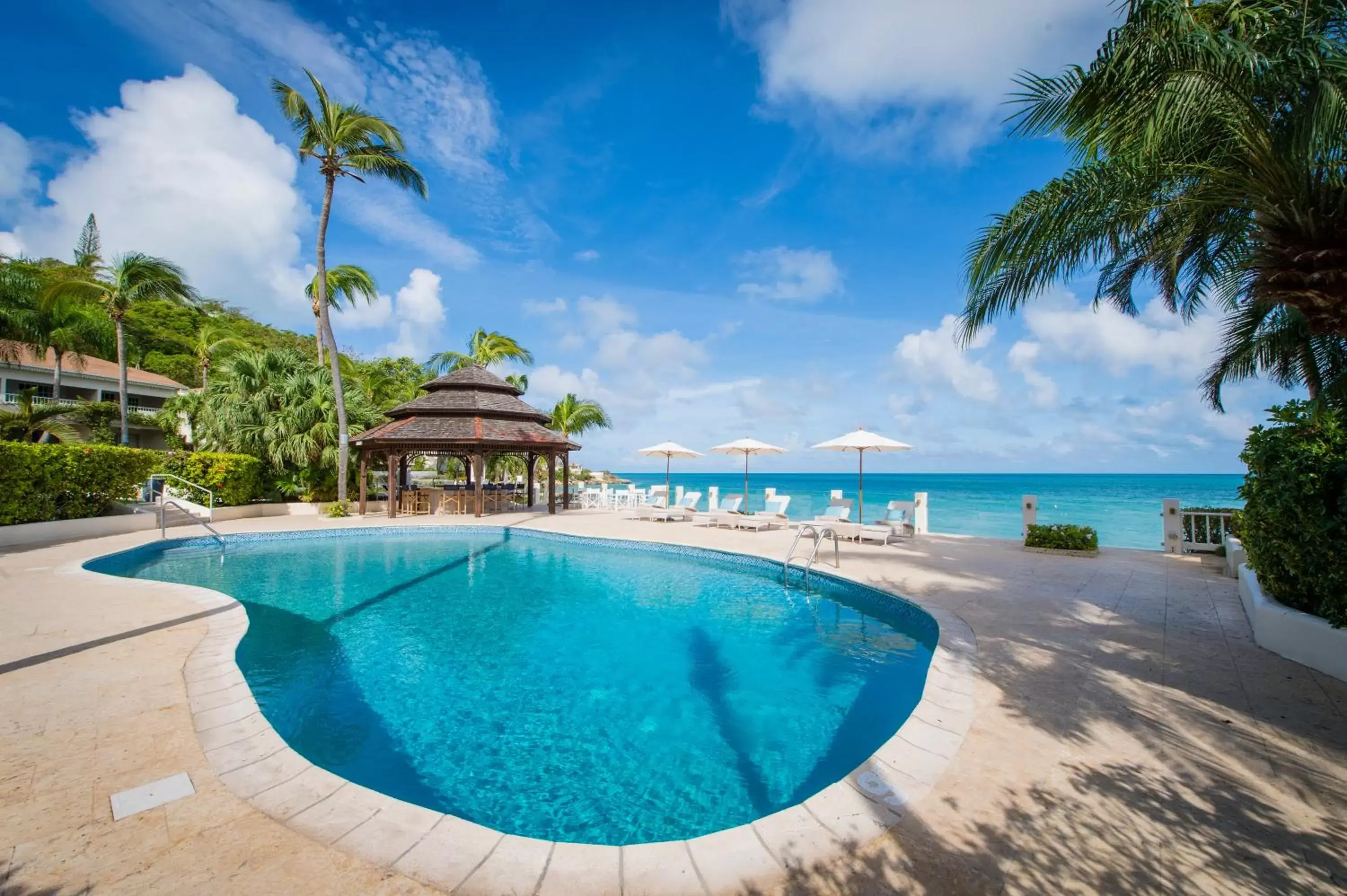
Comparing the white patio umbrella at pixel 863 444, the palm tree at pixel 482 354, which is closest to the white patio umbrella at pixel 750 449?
the white patio umbrella at pixel 863 444

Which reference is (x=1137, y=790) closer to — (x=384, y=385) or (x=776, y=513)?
(x=776, y=513)

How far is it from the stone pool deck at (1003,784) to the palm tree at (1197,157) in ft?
9.49

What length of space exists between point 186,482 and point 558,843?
58.4 ft

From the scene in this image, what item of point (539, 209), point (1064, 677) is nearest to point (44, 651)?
point (1064, 677)

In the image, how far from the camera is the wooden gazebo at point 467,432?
55.9 feet

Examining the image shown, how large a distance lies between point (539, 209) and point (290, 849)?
20.3m

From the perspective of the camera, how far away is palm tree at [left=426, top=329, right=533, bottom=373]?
1117 inches

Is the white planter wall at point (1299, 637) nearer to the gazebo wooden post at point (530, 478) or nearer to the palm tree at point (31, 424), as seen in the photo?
the gazebo wooden post at point (530, 478)

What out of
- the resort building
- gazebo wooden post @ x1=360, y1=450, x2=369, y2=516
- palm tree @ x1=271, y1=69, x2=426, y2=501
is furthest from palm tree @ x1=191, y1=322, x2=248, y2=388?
gazebo wooden post @ x1=360, y1=450, x2=369, y2=516

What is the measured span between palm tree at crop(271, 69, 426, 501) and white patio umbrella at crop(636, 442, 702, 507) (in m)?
10.6

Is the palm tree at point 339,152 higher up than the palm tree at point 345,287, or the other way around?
the palm tree at point 339,152

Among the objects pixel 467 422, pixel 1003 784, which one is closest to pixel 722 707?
pixel 1003 784

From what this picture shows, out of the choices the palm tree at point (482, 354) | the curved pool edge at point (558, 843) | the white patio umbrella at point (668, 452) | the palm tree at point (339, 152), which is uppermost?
the palm tree at point (339, 152)

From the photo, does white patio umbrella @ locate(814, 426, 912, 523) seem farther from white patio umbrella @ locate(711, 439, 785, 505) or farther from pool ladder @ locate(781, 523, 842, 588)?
pool ladder @ locate(781, 523, 842, 588)
